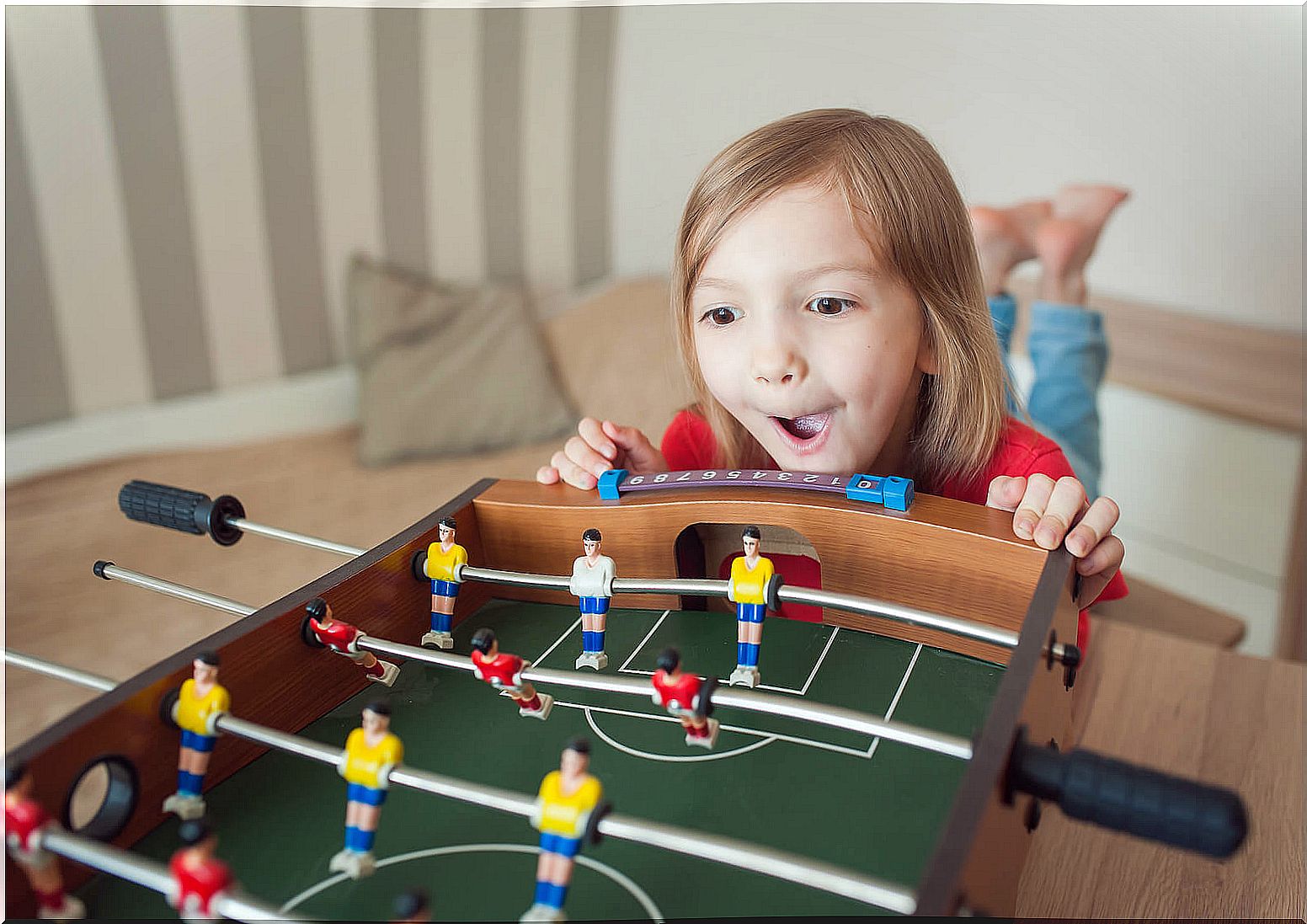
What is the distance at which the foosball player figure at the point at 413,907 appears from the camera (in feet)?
1.63

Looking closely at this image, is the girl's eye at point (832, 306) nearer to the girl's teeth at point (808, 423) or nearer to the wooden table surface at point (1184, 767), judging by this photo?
the girl's teeth at point (808, 423)

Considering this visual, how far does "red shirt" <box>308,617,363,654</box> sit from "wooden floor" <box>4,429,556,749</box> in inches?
41.5

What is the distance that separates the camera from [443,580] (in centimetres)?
85

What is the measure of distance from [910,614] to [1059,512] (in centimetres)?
19

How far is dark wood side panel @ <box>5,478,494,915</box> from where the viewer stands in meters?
0.61

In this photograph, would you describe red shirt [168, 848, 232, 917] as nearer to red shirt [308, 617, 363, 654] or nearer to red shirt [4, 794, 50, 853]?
red shirt [4, 794, 50, 853]

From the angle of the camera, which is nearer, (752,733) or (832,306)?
(752,733)

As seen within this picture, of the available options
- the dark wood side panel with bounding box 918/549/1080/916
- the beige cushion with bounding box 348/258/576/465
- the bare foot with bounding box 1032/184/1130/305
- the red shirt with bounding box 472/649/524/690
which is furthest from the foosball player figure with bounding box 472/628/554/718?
the beige cushion with bounding box 348/258/576/465

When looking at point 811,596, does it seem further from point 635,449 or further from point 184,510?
point 184,510

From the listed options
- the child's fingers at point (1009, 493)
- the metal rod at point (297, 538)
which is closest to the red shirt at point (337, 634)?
the metal rod at point (297, 538)

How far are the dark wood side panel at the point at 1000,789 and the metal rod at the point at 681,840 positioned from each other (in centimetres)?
2

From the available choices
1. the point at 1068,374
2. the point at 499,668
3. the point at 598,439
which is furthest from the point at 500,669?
Answer: the point at 1068,374

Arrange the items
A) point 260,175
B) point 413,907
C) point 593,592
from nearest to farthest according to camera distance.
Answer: point 413,907, point 593,592, point 260,175

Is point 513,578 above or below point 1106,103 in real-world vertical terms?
below
